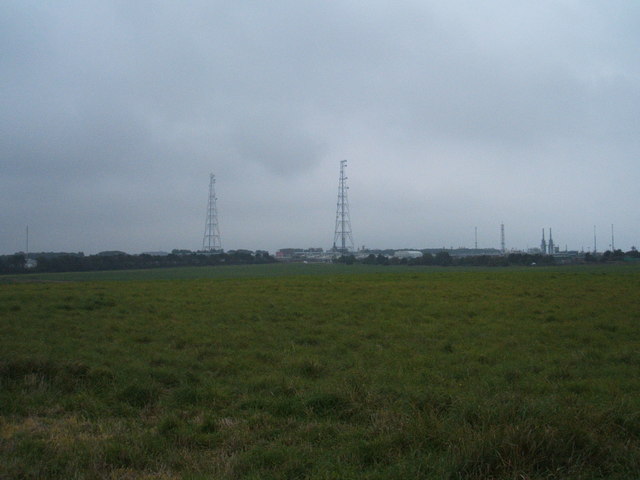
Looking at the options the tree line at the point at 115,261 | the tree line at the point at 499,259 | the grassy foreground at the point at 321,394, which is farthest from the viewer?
the tree line at the point at 499,259

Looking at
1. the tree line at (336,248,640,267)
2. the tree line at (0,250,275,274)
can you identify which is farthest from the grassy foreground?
the tree line at (336,248,640,267)

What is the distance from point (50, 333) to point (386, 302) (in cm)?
1116

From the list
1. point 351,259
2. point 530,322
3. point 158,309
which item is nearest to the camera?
point 530,322

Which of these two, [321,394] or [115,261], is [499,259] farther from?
[321,394]

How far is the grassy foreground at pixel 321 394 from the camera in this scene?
4.90 metres

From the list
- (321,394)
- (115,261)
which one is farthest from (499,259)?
(321,394)

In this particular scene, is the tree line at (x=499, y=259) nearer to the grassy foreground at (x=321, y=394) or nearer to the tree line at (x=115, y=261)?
the tree line at (x=115, y=261)

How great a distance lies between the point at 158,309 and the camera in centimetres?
1708

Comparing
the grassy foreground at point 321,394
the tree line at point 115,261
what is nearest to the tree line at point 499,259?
the tree line at point 115,261

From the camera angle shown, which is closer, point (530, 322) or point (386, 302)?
point (530, 322)

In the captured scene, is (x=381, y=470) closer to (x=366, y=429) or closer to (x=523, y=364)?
(x=366, y=429)

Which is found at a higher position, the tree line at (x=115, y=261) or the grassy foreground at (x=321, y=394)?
the tree line at (x=115, y=261)

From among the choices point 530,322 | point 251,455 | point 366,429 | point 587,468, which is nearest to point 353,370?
point 366,429

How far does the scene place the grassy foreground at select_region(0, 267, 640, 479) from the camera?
16.1 feet
